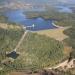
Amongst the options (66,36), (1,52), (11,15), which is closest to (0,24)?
(11,15)

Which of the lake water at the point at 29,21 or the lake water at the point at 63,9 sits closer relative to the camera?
the lake water at the point at 29,21

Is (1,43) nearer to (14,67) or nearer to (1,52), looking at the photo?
(1,52)

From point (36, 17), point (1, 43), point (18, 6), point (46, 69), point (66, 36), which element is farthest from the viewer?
point (18, 6)

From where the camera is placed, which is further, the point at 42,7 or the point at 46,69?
the point at 42,7

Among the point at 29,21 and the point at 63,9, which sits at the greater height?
the point at 29,21

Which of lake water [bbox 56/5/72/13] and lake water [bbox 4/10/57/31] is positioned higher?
lake water [bbox 4/10/57/31]

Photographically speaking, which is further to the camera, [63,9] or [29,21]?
[63,9]

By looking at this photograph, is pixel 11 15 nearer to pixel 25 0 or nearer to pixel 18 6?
pixel 18 6

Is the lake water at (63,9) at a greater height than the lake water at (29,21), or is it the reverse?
the lake water at (29,21)

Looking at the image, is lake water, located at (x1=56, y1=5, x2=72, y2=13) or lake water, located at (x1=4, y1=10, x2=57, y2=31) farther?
lake water, located at (x1=56, y1=5, x2=72, y2=13)

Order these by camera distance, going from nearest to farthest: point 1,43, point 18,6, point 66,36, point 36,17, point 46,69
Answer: point 46,69 → point 1,43 → point 66,36 → point 36,17 → point 18,6

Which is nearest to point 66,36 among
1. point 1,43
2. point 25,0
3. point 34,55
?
point 34,55
